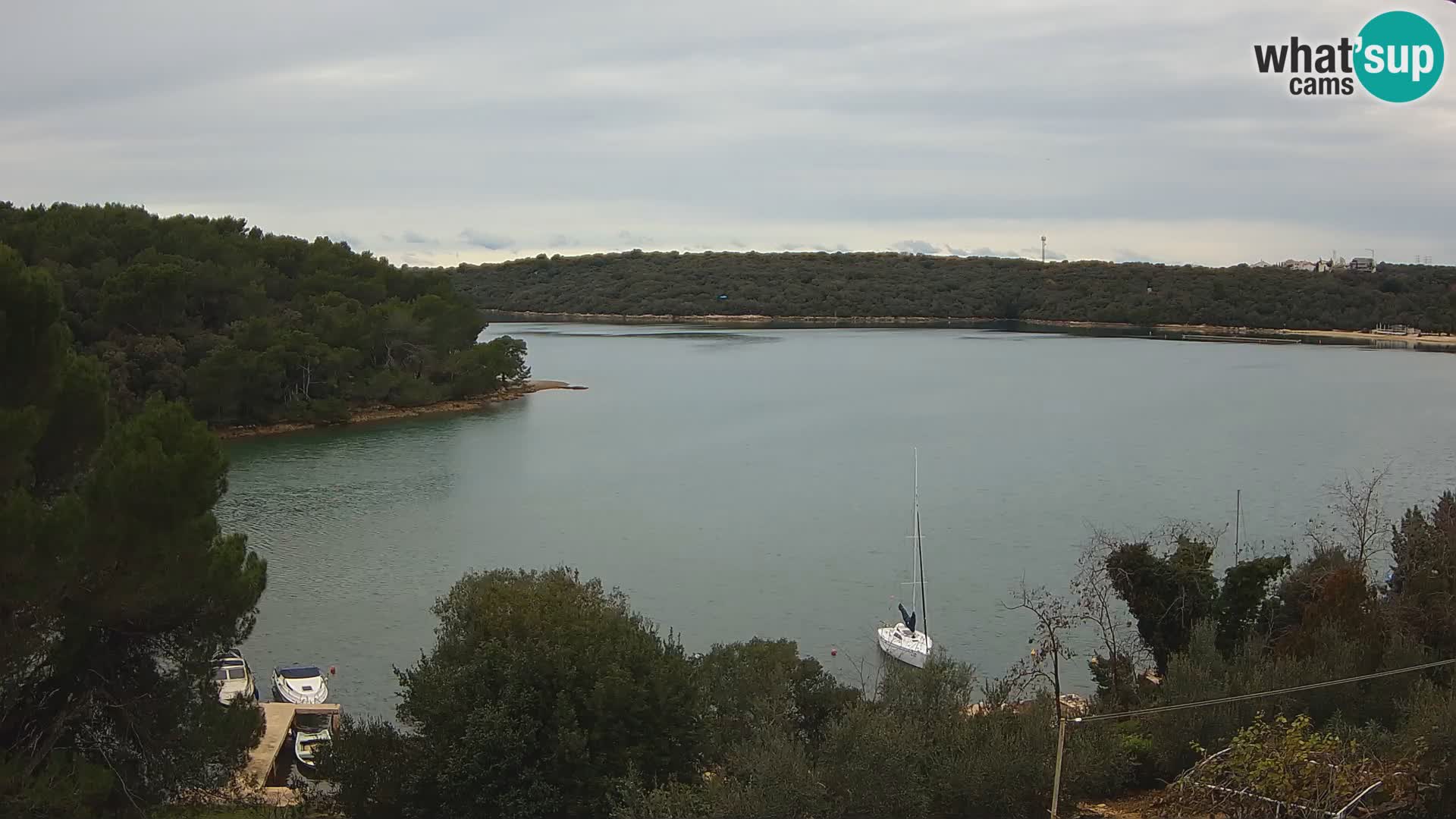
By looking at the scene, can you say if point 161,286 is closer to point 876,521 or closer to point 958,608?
point 876,521

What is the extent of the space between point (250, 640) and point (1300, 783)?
14.0 metres

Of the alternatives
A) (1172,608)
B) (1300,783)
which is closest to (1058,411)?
(1172,608)

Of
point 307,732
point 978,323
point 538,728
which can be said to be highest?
point 978,323

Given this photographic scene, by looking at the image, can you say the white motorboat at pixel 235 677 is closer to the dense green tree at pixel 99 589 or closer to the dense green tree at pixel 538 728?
the dense green tree at pixel 538 728

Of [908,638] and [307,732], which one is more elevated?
[908,638]

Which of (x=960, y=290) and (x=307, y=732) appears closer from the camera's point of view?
(x=307, y=732)

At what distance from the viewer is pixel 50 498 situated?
348 inches

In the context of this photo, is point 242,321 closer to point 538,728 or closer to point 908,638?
point 908,638

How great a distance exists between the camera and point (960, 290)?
120688 millimetres

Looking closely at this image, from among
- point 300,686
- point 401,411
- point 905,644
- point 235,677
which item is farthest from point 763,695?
point 401,411

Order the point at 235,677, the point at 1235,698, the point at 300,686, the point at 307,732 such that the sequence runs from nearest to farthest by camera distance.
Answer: the point at 1235,698, the point at 307,732, the point at 235,677, the point at 300,686

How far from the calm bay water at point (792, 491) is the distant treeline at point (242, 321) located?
2.45 m

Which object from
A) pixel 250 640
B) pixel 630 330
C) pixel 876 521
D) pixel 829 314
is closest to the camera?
pixel 250 640

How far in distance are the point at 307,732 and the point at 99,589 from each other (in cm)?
558
